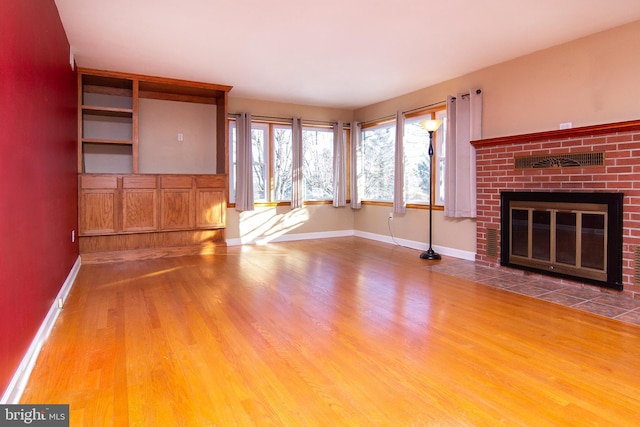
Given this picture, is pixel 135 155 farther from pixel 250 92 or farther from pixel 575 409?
pixel 575 409

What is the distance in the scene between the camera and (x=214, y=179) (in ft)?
18.4

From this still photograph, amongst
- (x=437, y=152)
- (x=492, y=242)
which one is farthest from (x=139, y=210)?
(x=492, y=242)

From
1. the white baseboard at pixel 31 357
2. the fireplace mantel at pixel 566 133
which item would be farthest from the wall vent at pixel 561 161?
the white baseboard at pixel 31 357

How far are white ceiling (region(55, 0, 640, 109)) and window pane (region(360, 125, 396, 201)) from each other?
1446mm

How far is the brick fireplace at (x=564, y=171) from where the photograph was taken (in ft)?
11.1

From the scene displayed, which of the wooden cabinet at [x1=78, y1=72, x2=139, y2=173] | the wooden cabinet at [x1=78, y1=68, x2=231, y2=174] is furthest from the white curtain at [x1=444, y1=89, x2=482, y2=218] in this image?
the wooden cabinet at [x1=78, y1=72, x2=139, y2=173]

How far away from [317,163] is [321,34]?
3.45m

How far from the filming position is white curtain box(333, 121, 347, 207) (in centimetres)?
700

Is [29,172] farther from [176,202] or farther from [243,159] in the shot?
[243,159]

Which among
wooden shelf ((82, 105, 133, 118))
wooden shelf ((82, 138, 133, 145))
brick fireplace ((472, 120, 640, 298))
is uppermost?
wooden shelf ((82, 105, 133, 118))

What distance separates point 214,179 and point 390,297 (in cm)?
332

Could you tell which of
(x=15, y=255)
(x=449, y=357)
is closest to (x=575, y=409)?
(x=449, y=357)

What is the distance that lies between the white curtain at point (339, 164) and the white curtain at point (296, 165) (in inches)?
27.3

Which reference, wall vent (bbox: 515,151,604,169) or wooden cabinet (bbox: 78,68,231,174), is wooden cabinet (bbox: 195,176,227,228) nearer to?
wooden cabinet (bbox: 78,68,231,174)
